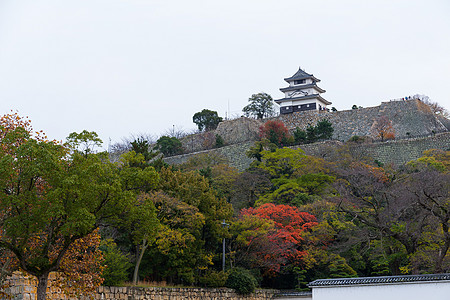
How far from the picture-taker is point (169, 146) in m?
44.1

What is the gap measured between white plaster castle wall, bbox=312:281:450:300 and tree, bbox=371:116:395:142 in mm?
30948

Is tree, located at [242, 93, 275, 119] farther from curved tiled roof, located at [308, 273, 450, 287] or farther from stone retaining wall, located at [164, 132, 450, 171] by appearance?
curved tiled roof, located at [308, 273, 450, 287]

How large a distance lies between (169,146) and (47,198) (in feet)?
108

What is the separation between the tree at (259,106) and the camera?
51.7m

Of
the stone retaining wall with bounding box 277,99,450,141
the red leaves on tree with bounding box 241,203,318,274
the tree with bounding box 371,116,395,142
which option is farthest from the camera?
the stone retaining wall with bounding box 277,99,450,141

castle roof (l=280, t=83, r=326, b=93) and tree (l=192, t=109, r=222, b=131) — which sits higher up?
castle roof (l=280, t=83, r=326, b=93)

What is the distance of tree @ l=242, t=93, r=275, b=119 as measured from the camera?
51656mm

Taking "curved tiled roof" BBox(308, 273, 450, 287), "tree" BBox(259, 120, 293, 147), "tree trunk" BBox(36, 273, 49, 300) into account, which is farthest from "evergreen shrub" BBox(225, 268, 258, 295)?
"tree" BBox(259, 120, 293, 147)

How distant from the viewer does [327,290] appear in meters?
12.3

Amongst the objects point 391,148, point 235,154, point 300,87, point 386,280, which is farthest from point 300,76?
point 386,280

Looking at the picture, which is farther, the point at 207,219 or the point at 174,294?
the point at 207,219

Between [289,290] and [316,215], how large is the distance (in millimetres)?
3915

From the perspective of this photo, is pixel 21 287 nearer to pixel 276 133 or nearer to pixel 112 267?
pixel 112 267

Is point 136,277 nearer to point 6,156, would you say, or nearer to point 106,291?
point 106,291
